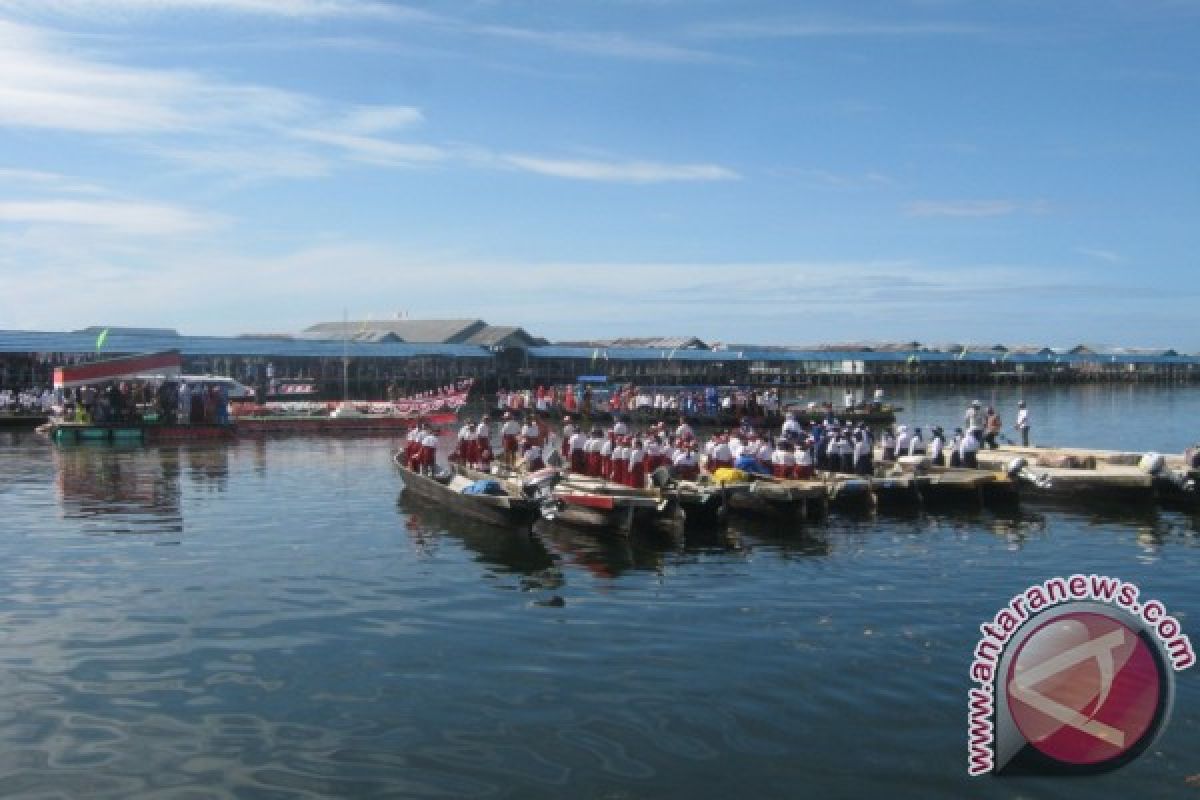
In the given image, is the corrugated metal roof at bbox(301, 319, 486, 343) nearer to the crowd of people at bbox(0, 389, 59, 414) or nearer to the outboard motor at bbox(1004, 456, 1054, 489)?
the crowd of people at bbox(0, 389, 59, 414)

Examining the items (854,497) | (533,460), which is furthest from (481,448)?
(854,497)

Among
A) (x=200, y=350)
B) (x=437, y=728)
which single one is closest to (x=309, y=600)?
(x=437, y=728)

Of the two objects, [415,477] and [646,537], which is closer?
[646,537]

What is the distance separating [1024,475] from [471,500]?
15465 millimetres

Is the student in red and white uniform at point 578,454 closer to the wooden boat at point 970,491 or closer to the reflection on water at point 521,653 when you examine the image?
the reflection on water at point 521,653

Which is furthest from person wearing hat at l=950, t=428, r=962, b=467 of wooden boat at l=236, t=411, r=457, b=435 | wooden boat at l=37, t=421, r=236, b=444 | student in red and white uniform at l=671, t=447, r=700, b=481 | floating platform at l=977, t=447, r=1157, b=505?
wooden boat at l=37, t=421, r=236, b=444

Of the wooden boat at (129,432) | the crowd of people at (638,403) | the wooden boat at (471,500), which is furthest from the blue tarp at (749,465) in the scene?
the crowd of people at (638,403)

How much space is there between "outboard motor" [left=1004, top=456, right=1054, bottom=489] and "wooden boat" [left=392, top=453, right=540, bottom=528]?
13.9 m

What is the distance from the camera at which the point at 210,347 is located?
72.1 meters

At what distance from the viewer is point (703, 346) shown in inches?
4390

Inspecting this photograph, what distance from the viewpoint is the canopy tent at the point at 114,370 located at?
50.5 metres

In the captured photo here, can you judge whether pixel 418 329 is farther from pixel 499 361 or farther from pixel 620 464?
pixel 620 464

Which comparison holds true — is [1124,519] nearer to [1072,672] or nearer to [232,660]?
[232,660]

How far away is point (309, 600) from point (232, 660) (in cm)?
364
